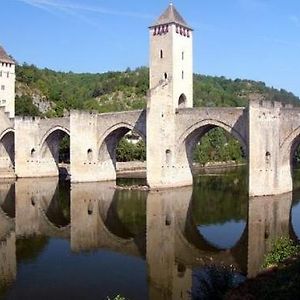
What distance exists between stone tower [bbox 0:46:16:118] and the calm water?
21.2m

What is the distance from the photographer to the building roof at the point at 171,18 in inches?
1484

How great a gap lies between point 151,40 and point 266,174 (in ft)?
48.0

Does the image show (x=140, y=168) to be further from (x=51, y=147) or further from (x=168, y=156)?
(x=168, y=156)

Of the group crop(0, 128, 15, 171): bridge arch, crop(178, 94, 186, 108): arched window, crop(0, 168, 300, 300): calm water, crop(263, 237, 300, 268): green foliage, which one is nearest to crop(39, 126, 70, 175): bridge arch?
crop(0, 128, 15, 171): bridge arch

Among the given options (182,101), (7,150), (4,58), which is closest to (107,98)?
(4,58)

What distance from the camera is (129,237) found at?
22.8 meters

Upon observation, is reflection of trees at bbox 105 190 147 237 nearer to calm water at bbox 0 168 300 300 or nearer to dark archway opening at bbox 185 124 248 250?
calm water at bbox 0 168 300 300

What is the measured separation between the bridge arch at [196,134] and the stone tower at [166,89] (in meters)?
0.77

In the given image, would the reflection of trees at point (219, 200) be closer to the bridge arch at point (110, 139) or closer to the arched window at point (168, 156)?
the arched window at point (168, 156)

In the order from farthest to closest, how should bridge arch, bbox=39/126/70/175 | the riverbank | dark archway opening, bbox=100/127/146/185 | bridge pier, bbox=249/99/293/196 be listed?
the riverbank, bridge arch, bbox=39/126/70/175, dark archway opening, bbox=100/127/146/185, bridge pier, bbox=249/99/293/196

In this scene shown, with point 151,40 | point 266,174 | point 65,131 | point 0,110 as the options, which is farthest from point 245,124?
point 0,110

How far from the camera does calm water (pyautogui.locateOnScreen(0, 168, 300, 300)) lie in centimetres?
1577

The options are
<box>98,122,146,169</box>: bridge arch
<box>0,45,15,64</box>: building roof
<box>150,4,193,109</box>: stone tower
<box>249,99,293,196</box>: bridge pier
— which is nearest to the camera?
<box>249,99,293,196</box>: bridge pier

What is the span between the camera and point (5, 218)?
27.1 metres
